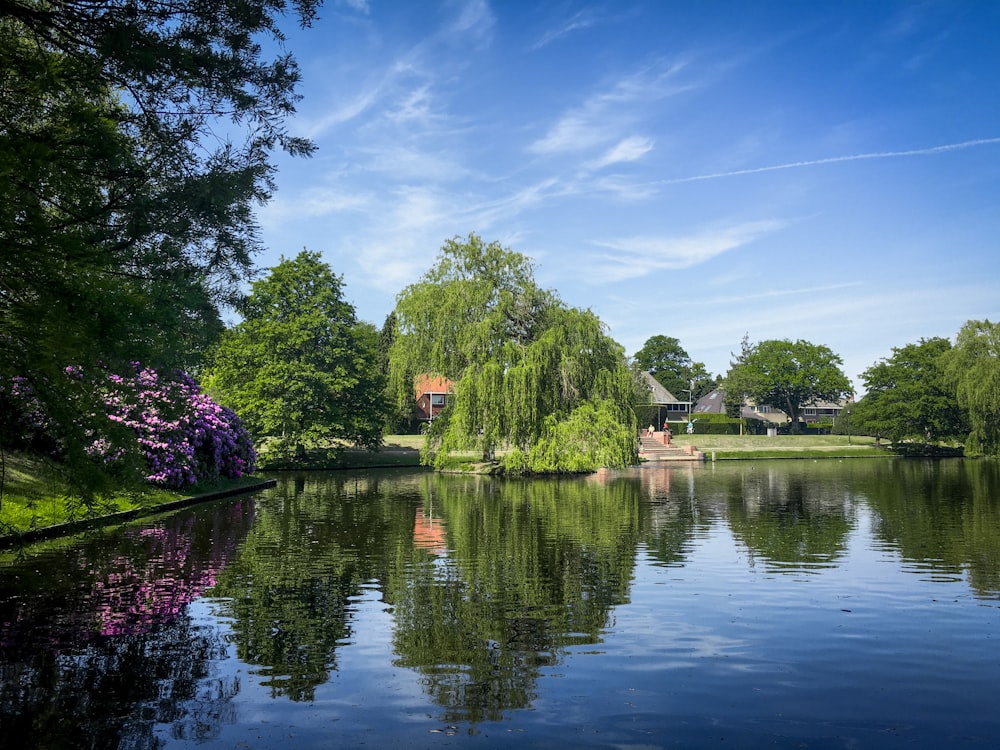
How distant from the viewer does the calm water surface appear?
6070 mm

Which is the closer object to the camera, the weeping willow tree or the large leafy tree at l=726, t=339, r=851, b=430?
the weeping willow tree

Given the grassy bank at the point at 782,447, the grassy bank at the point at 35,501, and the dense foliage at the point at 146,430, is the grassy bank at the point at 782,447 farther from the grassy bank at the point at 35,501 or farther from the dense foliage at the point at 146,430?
the grassy bank at the point at 35,501

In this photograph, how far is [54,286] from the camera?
767 cm

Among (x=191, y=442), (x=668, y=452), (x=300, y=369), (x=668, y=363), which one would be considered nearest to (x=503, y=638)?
(x=191, y=442)

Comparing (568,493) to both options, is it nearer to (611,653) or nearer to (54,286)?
(611,653)

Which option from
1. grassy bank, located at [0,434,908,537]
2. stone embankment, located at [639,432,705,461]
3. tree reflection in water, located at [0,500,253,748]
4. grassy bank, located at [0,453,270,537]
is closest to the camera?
tree reflection in water, located at [0,500,253,748]

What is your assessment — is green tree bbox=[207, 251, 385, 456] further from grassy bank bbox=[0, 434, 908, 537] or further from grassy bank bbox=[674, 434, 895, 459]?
grassy bank bbox=[674, 434, 895, 459]

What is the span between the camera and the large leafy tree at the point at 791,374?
103812 mm

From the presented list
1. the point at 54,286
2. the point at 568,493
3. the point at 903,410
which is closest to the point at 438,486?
the point at 568,493

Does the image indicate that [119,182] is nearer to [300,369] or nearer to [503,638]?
[503,638]

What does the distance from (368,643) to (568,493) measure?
22.9 meters

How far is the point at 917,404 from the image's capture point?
72625mm

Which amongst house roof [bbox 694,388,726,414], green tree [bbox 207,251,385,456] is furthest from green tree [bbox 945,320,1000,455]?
green tree [bbox 207,251,385,456]

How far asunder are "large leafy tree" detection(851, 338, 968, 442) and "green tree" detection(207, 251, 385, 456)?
166ft
